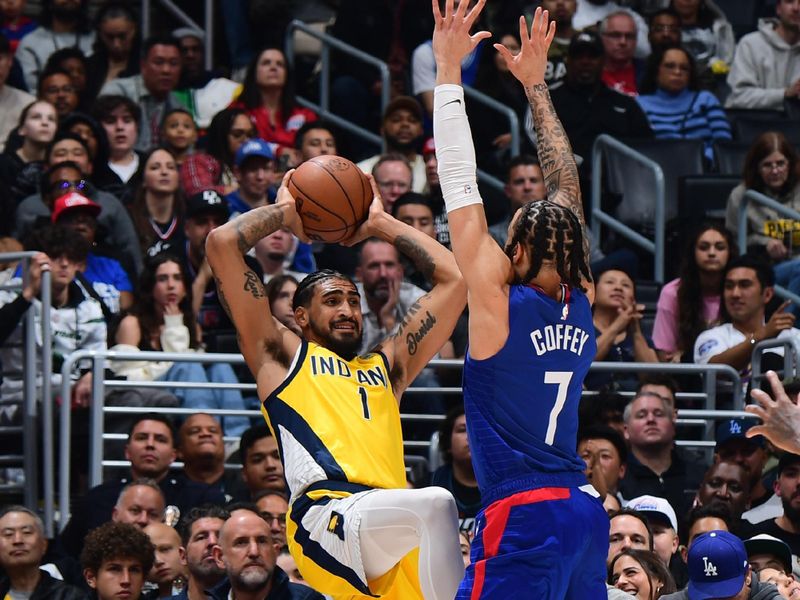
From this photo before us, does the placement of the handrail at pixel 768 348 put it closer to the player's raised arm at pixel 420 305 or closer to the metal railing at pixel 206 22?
the player's raised arm at pixel 420 305

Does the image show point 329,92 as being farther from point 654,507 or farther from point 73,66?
point 654,507

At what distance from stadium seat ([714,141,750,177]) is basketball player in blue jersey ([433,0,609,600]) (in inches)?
369

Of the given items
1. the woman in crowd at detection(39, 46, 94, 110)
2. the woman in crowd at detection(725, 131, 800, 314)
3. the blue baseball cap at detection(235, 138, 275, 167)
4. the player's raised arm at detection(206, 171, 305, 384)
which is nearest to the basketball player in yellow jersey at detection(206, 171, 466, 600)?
the player's raised arm at detection(206, 171, 305, 384)

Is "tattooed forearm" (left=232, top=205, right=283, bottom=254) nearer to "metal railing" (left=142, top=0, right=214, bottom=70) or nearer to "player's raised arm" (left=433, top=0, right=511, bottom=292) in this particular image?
"player's raised arm" (left=433, top=0, right=511, bottom=292)

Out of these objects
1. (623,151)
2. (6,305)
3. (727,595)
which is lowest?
(727,595)

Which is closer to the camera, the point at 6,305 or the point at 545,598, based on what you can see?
the point at 545,598

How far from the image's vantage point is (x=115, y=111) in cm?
1501

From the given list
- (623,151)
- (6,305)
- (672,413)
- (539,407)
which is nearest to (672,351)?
(672,413)

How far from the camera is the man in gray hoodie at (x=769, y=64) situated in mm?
17000

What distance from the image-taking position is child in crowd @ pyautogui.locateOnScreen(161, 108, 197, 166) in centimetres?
1530

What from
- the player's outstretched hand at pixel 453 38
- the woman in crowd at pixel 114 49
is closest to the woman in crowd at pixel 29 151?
the woman in crowd at pixel 114 49

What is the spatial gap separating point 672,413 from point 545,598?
18.0ft

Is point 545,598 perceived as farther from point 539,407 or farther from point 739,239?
point 739,239

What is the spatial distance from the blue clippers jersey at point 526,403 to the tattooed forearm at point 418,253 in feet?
5.09
